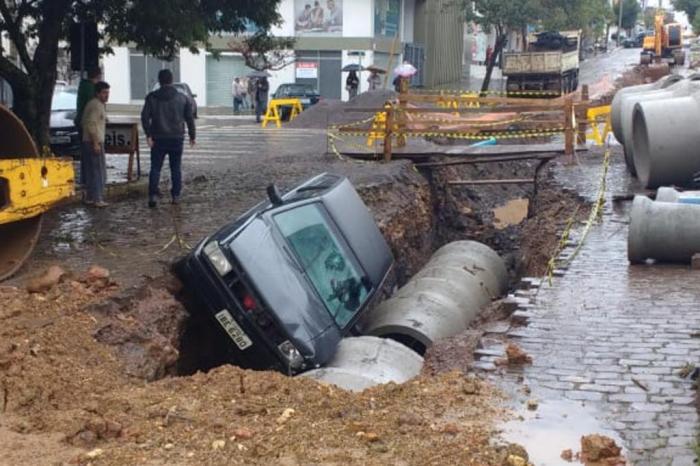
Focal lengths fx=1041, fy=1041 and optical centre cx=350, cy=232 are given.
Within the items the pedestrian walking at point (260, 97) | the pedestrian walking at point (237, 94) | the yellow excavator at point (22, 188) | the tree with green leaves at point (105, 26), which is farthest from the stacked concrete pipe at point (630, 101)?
the pedestrian walking at point (237, 94)

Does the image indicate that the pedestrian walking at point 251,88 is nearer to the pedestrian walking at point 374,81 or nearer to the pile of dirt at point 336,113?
the pedestrian walking at point 374,81

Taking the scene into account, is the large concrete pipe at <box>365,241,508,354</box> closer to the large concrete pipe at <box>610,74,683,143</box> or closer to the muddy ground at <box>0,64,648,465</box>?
the muddy ground at <box>0,64,648,465</box>

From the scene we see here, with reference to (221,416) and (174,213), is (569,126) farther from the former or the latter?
(221,416)

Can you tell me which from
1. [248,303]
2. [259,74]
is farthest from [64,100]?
[259,74]

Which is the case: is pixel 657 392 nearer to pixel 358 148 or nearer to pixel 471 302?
pixel 471 302

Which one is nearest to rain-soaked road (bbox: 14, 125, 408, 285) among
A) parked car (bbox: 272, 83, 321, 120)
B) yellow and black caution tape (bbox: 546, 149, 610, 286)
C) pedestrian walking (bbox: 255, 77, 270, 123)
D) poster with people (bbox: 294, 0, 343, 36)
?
yellow and black caution tape (bbox: 546, 149, 610, 286)

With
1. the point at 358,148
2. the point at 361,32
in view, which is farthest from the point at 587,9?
the point at 358,148

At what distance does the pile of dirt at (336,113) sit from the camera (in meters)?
29.3

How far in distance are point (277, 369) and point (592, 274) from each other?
3528 millimetres

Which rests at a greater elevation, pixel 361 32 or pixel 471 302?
pixel 361 32

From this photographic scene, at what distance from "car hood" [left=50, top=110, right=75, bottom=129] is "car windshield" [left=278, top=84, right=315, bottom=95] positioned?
19101 millimetres

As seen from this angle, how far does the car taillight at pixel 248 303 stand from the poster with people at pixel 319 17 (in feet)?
121

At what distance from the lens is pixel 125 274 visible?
9516mm

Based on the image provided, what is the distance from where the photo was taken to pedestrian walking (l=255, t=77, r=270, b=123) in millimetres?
35938
